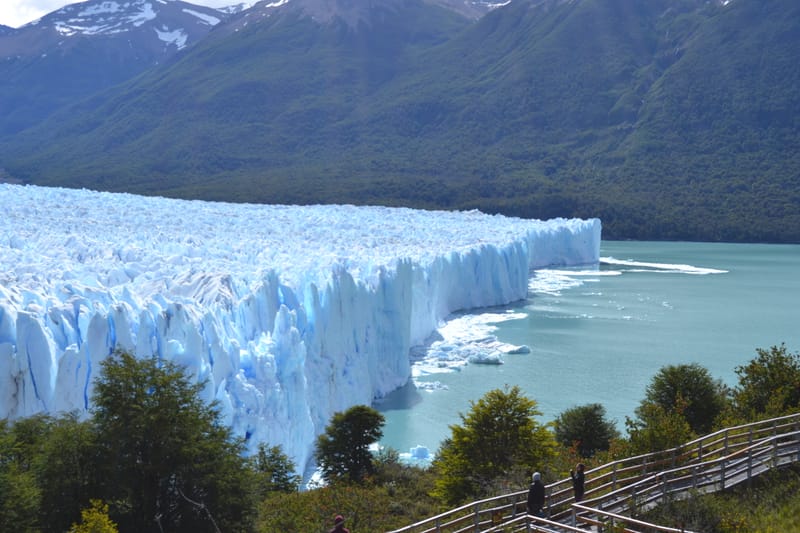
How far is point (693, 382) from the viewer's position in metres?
14.4

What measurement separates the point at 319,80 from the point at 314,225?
72171 mm

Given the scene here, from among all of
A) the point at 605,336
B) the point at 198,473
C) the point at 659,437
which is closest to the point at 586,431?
the point at 659,437

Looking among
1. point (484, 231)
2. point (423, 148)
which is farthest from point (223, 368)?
point (423, 148)

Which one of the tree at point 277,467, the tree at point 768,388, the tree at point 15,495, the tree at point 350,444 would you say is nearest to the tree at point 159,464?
the tree at point 15,495

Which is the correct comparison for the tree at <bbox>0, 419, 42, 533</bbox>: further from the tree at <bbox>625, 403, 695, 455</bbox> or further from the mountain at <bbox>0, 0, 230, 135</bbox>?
the mountain at <bbox>0, 0, 230, 135</bbox>

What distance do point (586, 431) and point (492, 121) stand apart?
7955 centimetres

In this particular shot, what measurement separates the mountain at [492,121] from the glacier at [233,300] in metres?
34.6

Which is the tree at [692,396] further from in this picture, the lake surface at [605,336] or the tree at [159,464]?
the tree at [159,464]

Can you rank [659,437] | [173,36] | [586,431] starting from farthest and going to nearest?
1. [173,36]
2. [586,431]
3. [659,437]

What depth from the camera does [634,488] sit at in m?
8.15

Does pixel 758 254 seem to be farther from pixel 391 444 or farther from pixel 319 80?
pixel 319 80

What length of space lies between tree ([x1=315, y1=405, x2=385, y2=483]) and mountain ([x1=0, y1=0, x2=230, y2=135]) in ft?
413

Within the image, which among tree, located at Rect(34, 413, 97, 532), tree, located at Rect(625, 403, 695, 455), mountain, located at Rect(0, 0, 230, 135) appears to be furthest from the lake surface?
mountain, located at Rect(0, 0, 230, 135)

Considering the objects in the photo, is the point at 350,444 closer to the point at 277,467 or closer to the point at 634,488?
the point at 277,467
